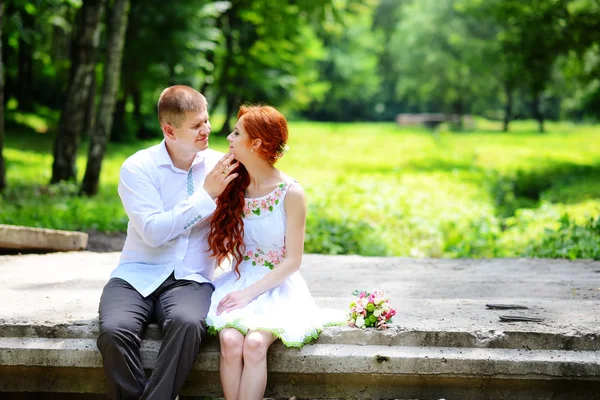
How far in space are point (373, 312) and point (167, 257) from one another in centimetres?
119

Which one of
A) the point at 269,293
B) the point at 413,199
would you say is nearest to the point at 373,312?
the point at 269,293

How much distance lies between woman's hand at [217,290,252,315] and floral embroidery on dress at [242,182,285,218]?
479 mm

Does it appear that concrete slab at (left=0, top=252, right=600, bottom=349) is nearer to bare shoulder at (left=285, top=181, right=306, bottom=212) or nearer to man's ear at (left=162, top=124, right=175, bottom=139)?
bare shoulder at (left=285, top=181, right=306, bottom=212)

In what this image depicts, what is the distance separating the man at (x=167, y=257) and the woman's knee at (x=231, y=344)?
0.41 feet

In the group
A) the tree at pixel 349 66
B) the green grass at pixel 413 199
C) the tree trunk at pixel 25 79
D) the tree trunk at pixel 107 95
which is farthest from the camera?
the tree at pixel 349 66

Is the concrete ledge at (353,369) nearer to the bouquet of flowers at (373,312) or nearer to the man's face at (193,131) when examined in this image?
the bouquet of flowers at (373,312)

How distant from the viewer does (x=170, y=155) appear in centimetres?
435

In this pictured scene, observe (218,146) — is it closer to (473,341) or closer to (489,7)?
(489,7)

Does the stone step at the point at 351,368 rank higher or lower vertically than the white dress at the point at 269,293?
lower

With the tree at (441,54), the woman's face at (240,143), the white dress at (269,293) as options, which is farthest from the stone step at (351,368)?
the tree at (441,54)

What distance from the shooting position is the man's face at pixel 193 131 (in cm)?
416

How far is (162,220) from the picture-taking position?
397 centimetres

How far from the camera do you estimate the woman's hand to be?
385 cm

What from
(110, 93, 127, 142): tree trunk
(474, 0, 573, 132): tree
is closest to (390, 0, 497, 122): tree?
(474, 0, 573, 132): tree
